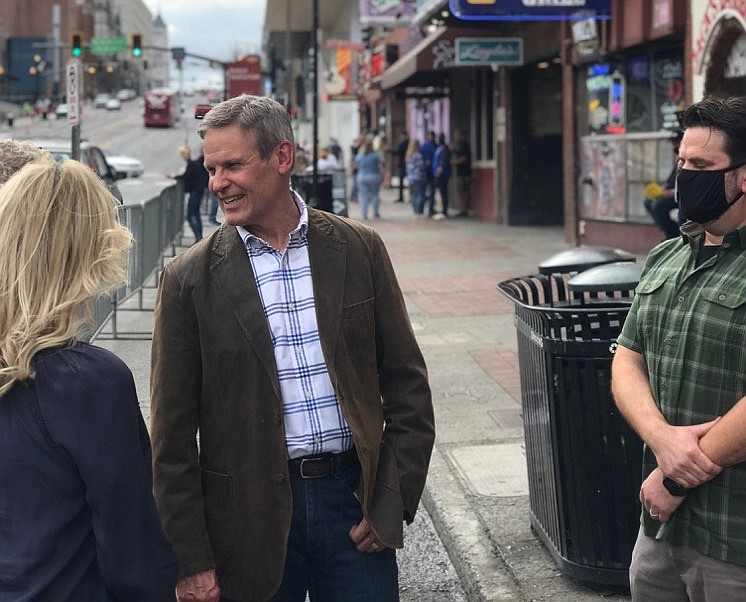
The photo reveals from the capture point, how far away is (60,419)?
6.91 feet

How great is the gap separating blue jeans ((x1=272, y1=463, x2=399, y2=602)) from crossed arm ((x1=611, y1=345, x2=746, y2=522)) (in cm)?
69

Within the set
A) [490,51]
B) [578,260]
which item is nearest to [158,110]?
[490,51]

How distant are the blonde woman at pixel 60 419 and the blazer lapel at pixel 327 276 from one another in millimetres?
719

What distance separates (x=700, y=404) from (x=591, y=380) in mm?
1381

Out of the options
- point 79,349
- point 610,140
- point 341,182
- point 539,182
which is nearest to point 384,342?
point 79,349

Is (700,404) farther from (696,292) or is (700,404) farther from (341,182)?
(341,182)

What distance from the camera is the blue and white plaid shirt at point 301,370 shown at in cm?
282

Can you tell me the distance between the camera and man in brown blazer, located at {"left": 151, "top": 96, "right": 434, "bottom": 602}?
9.19ft

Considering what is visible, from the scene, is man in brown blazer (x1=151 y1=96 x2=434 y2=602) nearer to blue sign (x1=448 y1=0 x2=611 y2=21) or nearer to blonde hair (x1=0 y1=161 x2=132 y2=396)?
blonde hair (x1=0 y1=161 x2=132 y2=396)

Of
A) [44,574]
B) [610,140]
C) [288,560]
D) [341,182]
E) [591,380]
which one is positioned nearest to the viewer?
[44,574]

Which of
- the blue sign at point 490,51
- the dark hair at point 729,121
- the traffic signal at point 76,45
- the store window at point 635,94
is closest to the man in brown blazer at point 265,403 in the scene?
the dark hair at point 729,121

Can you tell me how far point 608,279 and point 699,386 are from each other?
5.96 feet

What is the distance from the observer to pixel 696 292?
109 inches

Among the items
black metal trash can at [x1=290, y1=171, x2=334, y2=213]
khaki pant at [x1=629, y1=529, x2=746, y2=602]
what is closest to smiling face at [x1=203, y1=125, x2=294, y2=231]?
khaki pant at [x1=629, y1=529, x2=746, y2=602]
